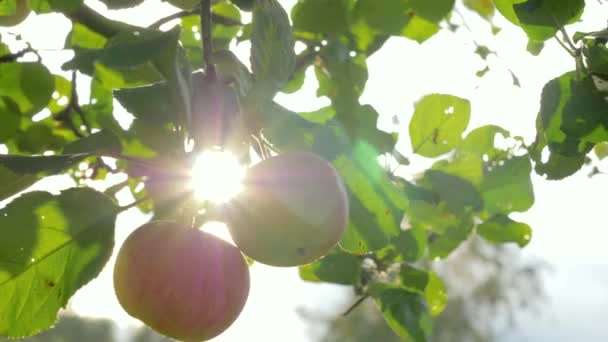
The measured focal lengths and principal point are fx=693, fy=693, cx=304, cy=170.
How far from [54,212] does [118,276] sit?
0.09 metres

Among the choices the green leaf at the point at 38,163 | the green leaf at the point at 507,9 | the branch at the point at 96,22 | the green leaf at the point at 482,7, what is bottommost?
the green leaf at the point at 482,7

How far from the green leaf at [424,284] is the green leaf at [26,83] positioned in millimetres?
602

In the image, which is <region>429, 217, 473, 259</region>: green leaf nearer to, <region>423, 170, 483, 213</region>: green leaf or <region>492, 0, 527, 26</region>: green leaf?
<region>423, 170, 483, 213</region>: green leaf

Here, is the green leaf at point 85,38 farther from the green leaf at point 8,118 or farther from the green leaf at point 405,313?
the green leaf at point 405,313

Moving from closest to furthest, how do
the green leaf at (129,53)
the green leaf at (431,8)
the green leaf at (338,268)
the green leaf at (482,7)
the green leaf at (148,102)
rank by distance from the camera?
the green leaf at (129,53) → the green leaf at (148,102) → the green leaf at (431,8) → the green leaf at (338,268) → the green leaf at (482,7)

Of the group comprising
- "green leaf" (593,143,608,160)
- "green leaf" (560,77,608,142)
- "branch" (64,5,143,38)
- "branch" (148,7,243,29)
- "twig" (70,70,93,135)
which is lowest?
"twig" (70,70,93,135)

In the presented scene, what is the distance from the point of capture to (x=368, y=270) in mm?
1142

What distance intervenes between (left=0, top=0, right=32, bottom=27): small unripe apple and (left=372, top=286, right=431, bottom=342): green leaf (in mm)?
686

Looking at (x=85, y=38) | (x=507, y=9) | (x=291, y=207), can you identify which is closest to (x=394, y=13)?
(x=507, y=9)

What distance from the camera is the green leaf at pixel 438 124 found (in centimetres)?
104

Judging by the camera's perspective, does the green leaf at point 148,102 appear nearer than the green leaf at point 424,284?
Yes

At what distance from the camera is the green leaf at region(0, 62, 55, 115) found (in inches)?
39.4

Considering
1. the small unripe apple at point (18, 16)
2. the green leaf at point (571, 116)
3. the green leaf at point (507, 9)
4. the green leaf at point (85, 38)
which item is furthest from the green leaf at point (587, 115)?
the small unripe apple at point (18, 16)

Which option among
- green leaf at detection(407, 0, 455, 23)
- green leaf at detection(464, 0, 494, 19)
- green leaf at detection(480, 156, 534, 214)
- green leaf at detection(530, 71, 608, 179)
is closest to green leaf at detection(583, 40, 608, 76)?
green leaf at detection(530, 71, 608, 179)
